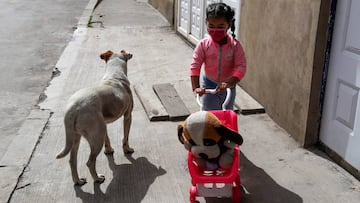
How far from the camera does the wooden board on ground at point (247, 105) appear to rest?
5.69 meters

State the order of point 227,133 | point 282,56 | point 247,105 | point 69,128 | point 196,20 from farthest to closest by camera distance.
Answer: point 196,20 < point 247,105 < point 282,56 < point 69,128 < point 227,133

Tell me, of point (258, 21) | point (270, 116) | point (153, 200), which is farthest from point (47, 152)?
point (258, 21)

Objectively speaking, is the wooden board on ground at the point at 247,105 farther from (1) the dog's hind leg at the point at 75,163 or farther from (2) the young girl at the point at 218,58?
(1) the dog's hind leg at the point at 75,163

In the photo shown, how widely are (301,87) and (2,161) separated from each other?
10.5 feet

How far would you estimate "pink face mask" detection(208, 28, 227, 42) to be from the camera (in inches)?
150

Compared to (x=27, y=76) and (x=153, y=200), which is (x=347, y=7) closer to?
(x=153, y=200)

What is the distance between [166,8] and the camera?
12.8 meters

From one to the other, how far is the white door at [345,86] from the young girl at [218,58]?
973 mm

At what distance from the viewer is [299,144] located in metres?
4.80

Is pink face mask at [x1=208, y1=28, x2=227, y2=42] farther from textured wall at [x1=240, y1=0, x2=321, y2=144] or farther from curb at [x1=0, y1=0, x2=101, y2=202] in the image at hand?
curb at [x1=0, y1=0, x2=101, y2=202]

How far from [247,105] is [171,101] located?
102cm

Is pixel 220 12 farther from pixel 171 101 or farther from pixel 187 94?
pixel 187 94

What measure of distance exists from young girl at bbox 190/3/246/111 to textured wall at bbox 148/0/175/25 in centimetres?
740

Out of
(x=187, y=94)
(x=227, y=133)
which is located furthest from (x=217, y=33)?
(x=187, y=94)
